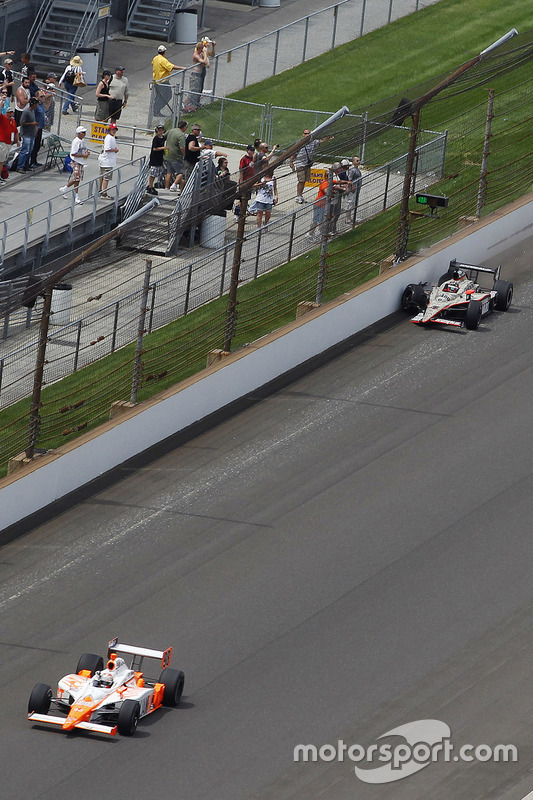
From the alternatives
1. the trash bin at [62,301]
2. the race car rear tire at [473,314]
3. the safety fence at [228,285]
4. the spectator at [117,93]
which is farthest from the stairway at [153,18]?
the race car rear tire at [473,314]

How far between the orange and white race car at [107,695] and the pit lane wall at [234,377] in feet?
12.2

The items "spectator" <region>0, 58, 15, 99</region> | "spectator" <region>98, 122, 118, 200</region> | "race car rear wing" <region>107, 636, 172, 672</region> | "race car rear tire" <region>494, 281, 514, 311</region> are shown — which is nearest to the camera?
"race car rear wing" <region>107, 636, 172, 672</region>

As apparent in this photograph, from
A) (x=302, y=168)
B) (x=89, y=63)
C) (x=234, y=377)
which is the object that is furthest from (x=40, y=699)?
(x=89, y=63)

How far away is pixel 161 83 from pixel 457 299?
14272 mm

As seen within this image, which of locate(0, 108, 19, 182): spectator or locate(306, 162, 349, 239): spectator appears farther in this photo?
locate(0, 108, 19, 182): spectator

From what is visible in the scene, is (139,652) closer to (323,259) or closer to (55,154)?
(323,259)

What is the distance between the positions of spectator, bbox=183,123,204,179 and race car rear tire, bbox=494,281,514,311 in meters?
8.98

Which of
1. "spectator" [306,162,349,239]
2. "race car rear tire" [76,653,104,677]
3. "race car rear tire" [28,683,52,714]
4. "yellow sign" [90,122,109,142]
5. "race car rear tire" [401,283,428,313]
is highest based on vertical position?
"spectator" [306,162,349,239]

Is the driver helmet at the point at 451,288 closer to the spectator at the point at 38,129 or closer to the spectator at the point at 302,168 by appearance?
the spectator at the point at 302,168

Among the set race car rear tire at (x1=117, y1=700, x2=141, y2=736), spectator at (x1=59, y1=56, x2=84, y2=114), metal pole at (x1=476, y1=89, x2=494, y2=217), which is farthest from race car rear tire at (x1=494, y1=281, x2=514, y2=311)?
spectator at (x1=59, y1=56, x2=84, y2=114)

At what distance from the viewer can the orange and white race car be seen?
12258mm

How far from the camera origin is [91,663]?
1276 cm

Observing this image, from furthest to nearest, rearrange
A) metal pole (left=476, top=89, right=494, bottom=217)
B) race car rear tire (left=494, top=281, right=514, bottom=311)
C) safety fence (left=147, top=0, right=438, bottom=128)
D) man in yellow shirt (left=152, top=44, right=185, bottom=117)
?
safety fence (left=147, top=0, right=438, bottom=128), man in yellow shirt (left=152, top=44, right=185, bottom=117), metal pole (left=476, top=89, right=494, bottom=217), race car rear tire (left=494, top=281, right=514, bottom=311)

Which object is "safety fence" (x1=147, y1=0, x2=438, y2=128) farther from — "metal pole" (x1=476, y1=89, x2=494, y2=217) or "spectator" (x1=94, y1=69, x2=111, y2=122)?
"metal pole" (x1=476, y1=89, x2=494, y2=217)
